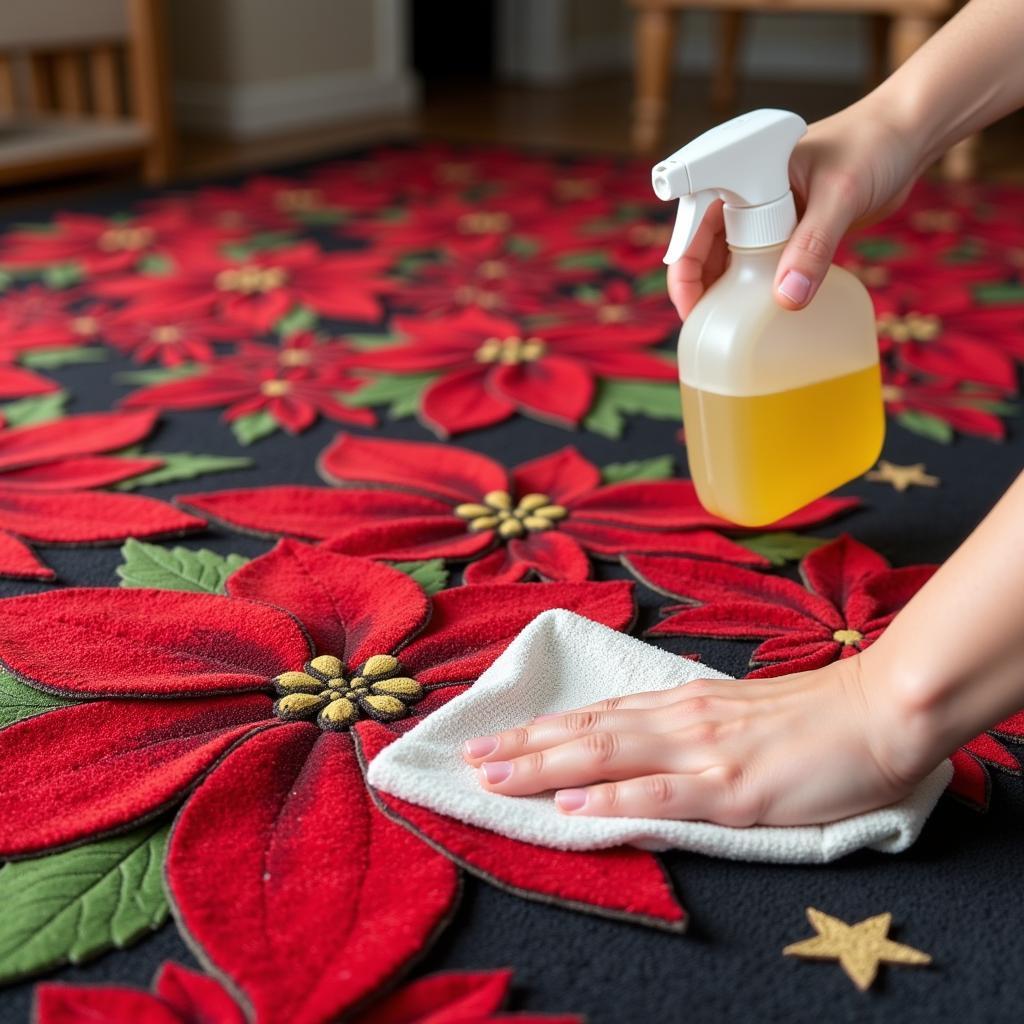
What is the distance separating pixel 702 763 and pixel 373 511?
1.25 ft

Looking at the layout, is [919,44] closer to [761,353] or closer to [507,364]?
[507,364]

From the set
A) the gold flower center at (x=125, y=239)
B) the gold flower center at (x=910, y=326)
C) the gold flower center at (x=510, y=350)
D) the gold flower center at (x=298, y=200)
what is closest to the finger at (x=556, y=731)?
the gold flower center at (x=510, y=350)

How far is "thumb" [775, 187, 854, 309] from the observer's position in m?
0.62

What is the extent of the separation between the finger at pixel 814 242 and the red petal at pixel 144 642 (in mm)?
310

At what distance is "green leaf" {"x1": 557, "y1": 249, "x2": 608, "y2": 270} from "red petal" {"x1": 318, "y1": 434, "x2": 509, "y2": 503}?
632 mm

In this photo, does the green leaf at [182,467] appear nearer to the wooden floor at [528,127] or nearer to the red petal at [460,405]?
the red petal at [460,405]

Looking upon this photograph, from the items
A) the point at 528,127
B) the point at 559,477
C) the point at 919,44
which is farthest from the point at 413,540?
the point at 528,127

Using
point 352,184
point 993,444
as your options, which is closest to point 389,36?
point 352,184

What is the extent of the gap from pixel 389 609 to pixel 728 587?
0.20 m

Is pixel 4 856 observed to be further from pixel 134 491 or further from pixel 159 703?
pixel 134 491

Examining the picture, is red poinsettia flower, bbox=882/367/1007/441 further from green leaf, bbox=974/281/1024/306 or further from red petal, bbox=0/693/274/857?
red petal, bbox=0/693/274/857

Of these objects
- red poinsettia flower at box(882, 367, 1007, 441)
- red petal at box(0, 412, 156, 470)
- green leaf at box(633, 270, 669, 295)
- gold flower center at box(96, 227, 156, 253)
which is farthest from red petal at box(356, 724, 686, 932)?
gold flower center at box(96, 227, 156, 253)

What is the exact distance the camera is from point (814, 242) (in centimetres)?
64

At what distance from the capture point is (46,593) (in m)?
0.70
